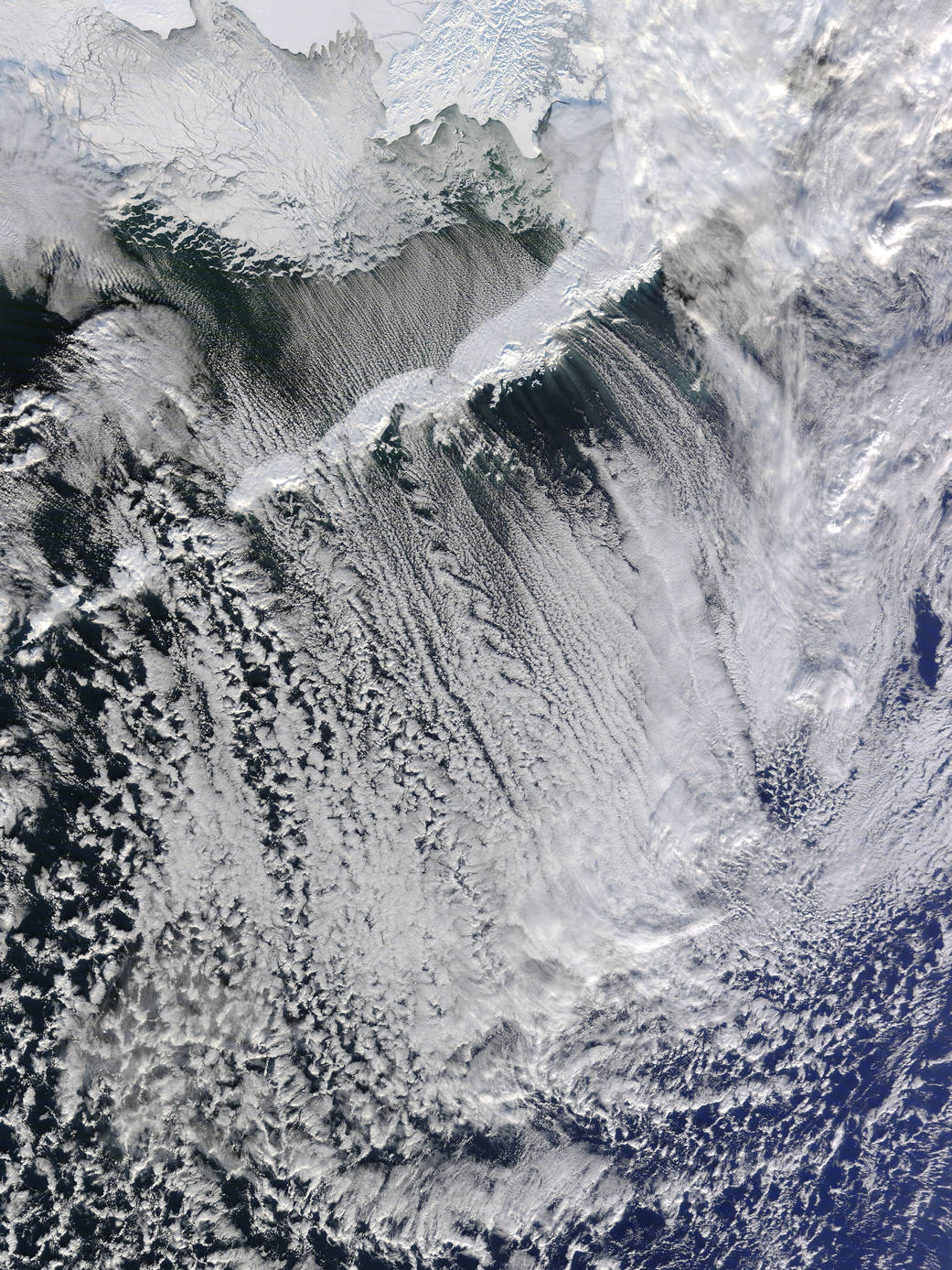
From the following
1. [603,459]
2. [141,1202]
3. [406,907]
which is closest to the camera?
[141,1202]

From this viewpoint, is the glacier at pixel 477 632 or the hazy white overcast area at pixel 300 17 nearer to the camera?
the glacier at pixel 477 632

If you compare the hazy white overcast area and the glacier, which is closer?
the glacier

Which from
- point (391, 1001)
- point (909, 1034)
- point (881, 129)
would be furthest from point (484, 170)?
point (909, 1034)

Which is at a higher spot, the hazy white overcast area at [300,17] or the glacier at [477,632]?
the hazy white overcast area at [300,17]

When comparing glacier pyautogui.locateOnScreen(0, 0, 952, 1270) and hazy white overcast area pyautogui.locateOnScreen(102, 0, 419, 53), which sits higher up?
hazy white overcast area pyautogui.locateOnScreen(102, 0, 419, 53)

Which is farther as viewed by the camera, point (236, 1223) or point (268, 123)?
point (268, 123)

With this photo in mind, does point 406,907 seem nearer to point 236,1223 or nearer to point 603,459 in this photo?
point 236,1223

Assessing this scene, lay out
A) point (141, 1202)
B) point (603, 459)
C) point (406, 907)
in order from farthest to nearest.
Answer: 1. point (603, 459)
2. point (406, 907)
3. point (141, 1202)

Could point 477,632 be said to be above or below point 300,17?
below
